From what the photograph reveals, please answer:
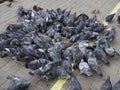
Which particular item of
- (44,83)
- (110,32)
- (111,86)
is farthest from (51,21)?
(111,86)

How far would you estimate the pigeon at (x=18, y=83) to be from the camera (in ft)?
15.4

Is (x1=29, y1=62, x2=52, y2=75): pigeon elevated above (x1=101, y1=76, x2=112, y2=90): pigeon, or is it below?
above

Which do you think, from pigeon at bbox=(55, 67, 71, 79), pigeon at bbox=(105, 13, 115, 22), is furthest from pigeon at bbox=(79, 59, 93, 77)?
pigeon at bbox=(105, 13, 115, 22)

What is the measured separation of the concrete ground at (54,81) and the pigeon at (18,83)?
0.56 ft

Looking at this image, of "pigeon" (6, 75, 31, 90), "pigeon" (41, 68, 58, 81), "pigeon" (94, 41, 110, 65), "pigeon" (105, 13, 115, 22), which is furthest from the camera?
"pigeon" (105, 13, 115, 22)

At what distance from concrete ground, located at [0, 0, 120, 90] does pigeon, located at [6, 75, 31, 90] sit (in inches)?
6.7

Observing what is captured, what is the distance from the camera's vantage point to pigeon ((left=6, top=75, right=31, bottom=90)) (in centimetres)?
468

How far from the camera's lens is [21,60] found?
5656 mm

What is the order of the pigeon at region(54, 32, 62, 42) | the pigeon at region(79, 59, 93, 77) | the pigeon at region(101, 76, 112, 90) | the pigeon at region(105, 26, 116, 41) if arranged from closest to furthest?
the pigeon at region(101, 76, 112, 90), the pigeon at region(79, 59, 93, 77), the pigeon at region(54, 32, 62, 42), the pigeon at region(105, 26, 116, 41)

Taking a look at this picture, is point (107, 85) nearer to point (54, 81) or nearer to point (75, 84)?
point (75, 84)

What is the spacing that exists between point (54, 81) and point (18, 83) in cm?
84

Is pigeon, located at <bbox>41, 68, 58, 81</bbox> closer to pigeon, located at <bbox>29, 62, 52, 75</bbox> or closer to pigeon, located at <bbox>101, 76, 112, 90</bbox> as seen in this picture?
pigeon, located at <bbox>29, 62, 52, 75</bbox>

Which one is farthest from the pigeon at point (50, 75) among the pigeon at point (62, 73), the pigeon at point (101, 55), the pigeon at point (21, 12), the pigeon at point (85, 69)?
the pigeon at point (21, 12)

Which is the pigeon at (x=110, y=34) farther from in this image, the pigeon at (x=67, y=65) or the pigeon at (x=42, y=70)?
the pigeon at (x=42, y=70)
